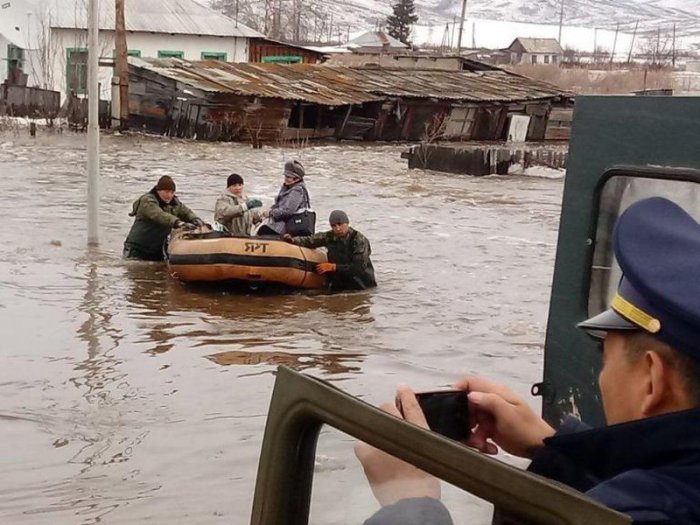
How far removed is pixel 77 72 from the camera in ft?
147

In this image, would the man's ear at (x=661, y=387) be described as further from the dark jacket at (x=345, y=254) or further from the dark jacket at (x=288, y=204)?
the dark jacket at (x=288, y=204)

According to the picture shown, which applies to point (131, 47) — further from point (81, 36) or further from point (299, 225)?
point (299, 225)

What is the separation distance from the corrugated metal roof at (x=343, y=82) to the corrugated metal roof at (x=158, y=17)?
23.8 ft

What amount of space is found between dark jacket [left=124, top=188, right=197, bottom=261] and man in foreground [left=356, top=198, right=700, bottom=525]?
39.4 ft

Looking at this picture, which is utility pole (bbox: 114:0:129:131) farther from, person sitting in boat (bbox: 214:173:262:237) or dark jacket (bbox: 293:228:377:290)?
dark jacket (bbox: 293:228:377:290)

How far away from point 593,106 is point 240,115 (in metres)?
34.4

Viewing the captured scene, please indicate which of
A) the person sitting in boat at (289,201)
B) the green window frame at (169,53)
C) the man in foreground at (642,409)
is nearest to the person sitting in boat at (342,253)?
the person sitting in boat at (289,201)

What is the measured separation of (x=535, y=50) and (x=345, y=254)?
137 metres

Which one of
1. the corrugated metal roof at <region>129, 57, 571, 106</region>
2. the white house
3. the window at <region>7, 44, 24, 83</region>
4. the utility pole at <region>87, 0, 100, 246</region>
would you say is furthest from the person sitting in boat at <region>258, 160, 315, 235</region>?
the window at <region>7, 44, 24, 83</region>

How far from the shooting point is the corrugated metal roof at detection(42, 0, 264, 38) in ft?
152

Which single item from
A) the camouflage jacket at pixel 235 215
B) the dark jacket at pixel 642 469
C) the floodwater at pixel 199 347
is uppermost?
the dark jacket at pixel 642 469

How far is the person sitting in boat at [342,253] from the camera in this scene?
12829mm

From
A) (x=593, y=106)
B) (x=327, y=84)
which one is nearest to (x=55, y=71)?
(x=327, y=84)

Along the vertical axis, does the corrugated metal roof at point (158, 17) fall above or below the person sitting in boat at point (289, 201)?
above
